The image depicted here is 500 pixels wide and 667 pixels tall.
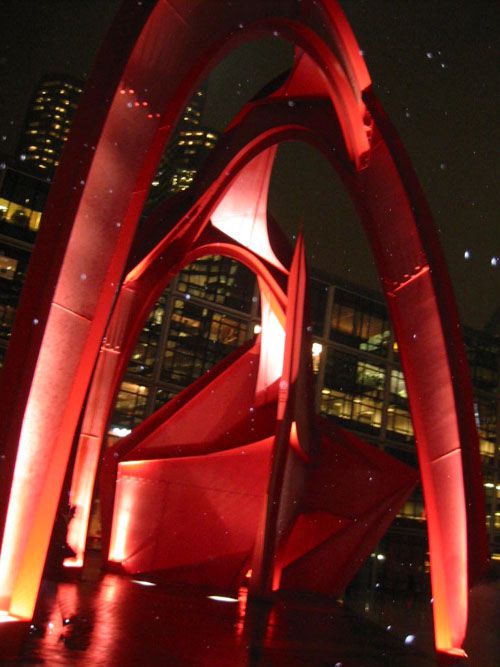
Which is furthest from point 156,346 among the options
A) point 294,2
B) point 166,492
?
point 294,2

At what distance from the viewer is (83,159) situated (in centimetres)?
664

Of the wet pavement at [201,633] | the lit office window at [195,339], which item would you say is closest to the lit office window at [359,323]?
the lit office window at [195,339]

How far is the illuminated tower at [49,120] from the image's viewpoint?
359ft

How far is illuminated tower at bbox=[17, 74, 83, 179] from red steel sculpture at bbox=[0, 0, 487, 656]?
95.8 m

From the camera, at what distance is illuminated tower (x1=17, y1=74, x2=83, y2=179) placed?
4306 inches

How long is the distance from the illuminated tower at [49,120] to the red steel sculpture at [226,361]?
95831 millimetres

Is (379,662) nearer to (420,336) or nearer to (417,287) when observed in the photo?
(420,336)

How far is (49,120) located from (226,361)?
106391 mm

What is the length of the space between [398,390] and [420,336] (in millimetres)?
42433

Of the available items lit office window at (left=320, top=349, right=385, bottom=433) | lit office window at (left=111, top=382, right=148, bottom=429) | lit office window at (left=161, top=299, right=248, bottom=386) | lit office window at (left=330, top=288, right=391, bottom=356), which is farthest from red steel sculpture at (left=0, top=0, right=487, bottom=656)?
lit office window at (left=330, top=288, right=391, bottom=356)

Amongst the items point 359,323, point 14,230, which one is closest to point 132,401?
point 14,230

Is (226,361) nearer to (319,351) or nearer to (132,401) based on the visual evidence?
(132,401)

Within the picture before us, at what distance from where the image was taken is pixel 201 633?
28.6 feet

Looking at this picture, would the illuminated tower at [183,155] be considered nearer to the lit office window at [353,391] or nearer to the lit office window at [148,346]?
the lit office window at [353,391]
